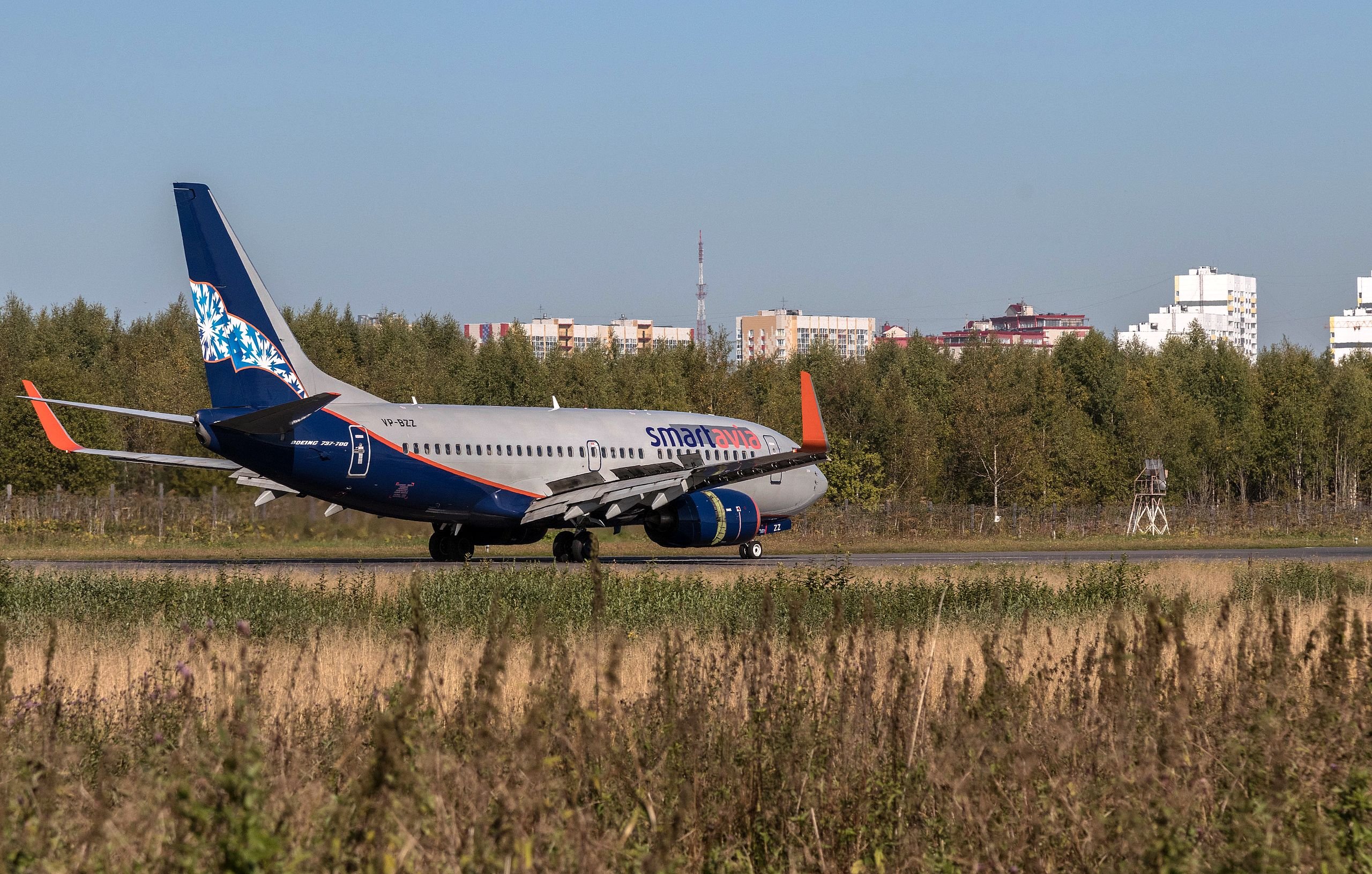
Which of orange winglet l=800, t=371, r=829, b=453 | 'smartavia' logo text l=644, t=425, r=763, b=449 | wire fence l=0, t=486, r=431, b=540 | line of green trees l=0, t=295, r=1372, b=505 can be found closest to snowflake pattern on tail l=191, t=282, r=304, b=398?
'smartavia' logo text l=644, t=425, r=763, b=449

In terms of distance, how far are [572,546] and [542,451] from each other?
7.41 ft

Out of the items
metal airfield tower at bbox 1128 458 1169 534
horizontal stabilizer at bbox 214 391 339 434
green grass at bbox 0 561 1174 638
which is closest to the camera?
green grass at bbox 0 561 1174 638

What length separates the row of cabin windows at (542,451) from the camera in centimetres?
2794

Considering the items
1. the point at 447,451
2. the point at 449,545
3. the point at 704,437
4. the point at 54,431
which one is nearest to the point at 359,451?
the point at 447,451

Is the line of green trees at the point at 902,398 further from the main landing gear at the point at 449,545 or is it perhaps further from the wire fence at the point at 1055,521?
the main landing gear at the point at 449,545

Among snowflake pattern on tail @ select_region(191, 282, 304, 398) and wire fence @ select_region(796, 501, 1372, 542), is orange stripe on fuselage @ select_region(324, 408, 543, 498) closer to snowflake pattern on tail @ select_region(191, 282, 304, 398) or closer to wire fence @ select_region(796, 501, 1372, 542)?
snowflake pattern on tail @ select_region(191, 282, 304, 398)

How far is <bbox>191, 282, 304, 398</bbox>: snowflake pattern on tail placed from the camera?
25266 mm

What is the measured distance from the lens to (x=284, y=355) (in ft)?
86.0

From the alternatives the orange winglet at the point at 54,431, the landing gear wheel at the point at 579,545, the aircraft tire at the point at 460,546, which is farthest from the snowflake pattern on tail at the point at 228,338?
the landing gear wheel at the point at 579,545

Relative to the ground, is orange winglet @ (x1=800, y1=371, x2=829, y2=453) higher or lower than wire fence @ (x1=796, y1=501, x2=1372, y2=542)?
higher

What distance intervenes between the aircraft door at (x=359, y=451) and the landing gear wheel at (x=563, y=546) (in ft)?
18.4

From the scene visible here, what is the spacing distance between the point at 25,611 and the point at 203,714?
9962mm

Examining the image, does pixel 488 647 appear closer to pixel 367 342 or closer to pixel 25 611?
pixel 25 611

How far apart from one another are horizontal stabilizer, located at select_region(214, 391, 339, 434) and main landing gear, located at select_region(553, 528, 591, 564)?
7.28m
